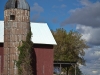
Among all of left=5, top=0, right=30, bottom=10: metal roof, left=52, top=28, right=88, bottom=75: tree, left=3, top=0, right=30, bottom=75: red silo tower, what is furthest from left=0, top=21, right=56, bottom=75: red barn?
left=52, top=28, right=88, bottom=75: tree

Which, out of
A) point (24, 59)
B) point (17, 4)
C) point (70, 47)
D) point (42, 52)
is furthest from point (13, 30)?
point (70, 47)

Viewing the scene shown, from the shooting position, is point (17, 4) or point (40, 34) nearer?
point (17, 4)

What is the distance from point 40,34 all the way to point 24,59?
6.13 m

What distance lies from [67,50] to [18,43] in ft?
81.4

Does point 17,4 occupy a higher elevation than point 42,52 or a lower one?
higher

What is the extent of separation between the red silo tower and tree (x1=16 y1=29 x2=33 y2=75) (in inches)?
21.8

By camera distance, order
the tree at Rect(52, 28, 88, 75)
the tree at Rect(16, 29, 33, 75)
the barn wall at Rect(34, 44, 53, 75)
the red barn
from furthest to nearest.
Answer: the tree at Rect(52, 28, 88, 75)
the barn wall at Rect(34, 44, 53, 75)
the red barn
the tree at Rect(16, 29, 33, 75)

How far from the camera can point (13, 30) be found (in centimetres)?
3300

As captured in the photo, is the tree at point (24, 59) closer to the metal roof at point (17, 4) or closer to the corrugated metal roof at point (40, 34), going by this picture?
the corrugated metal roof at point (40, 34)

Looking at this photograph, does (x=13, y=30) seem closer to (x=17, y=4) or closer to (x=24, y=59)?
(x=17, y=4)

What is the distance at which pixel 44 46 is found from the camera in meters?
36.4

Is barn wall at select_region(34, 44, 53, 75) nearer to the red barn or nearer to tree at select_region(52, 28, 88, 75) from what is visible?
the red barn

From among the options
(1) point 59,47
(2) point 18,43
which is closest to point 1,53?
(2) point 18,43

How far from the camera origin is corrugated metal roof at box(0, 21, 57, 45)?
118 feet
